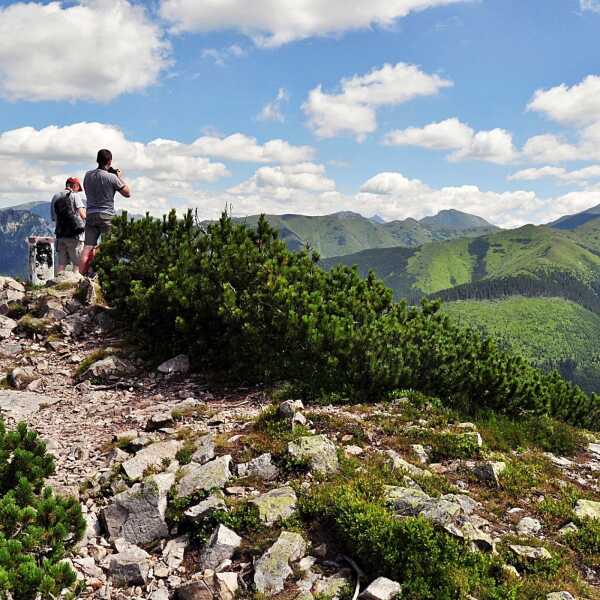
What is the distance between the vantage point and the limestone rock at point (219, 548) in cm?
679

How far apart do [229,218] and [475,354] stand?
8.93 metres

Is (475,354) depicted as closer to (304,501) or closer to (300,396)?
(300,396)

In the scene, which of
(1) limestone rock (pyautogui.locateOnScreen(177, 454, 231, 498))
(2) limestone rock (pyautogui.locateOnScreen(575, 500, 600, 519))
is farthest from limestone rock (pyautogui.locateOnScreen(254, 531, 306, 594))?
(2) limestone rock (pyautogui.locateOnScreen(575, 500, 600, 519))

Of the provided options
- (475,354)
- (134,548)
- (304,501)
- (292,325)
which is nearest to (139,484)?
Result: (134,548)

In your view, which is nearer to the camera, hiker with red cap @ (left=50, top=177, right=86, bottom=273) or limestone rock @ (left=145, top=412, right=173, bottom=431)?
limestone rock @ (left=145, top=412, right=173, bottom=431)

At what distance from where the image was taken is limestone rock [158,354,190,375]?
46.3 ft

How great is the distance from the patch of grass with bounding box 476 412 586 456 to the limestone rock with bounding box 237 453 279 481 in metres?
5.06

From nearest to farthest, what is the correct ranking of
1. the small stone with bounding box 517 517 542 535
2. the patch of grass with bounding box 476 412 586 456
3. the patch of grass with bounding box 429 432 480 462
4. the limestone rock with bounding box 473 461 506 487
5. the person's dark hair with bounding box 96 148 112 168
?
the small stone with bounding box 517 517 542 535, the limestone rock with bounding box 473 461 506 487, the patch of grass with bounding box 429 432 480 462, the patch of grass with bounding box 476 412 586 456, the person's dark hair with bounding box 96 148 112 168

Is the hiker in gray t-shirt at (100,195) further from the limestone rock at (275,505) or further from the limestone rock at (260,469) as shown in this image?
the limestone rock at (275,505)

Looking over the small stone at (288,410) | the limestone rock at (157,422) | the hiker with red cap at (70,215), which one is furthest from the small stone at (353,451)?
the hiker with red cap at (70,215)

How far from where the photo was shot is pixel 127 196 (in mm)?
16359

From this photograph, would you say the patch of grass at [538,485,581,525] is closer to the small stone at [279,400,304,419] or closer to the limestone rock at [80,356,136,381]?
the small stone at [279,400,304,419]

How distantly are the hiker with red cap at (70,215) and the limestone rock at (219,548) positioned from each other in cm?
1366

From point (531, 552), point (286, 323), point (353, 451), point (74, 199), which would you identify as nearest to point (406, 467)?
point (353, 451)
